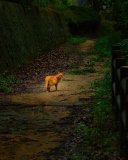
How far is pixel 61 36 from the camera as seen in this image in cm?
2238

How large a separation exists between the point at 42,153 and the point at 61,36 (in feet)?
62.8

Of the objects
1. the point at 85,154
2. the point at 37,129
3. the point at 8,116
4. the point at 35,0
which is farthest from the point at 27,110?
the point at 35,0

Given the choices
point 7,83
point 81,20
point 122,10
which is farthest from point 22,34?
point 81,20

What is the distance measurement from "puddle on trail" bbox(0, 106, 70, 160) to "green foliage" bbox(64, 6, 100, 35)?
2039 centimetres

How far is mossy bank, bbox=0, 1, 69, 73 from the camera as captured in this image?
11500 millimetres

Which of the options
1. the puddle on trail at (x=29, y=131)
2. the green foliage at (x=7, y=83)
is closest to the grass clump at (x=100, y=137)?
the puddle on trail at (x=29, y=131)

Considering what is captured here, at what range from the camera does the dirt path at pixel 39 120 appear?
13.4 feet

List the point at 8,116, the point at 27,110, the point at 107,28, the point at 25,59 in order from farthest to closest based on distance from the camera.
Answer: the point at 107,28
the point at 25,59
the point at 27,110
the point at 8,116

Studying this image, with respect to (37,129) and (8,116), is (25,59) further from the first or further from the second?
(37,129)

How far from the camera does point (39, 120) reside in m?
5.54

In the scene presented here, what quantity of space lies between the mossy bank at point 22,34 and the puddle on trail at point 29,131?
190 inches

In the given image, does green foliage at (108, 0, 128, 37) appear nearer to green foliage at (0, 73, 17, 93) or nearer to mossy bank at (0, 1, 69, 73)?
mossy bank at (0, 1, 69, 73)

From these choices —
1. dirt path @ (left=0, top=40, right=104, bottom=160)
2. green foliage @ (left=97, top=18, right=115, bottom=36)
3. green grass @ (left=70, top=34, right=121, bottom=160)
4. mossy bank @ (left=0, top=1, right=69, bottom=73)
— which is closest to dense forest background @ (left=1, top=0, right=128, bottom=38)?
mossy bank @ (left=0, top=1, right=69, bottom=73)

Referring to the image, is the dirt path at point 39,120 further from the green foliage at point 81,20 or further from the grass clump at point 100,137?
the green foliage at point 81,20
